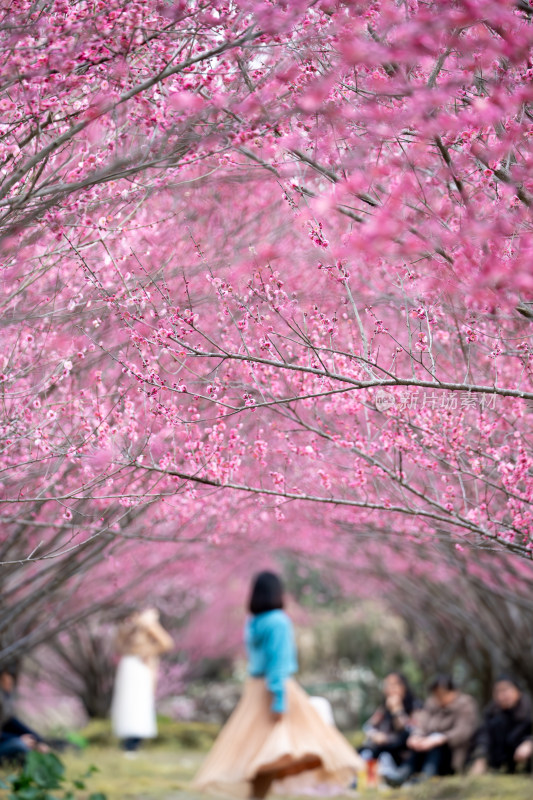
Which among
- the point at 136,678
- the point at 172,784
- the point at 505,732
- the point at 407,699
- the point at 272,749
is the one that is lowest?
the point at 172,784

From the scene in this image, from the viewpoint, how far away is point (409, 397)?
16.6ft

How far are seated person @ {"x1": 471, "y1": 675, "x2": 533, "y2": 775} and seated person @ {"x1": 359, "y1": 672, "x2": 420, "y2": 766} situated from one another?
48.6 inches

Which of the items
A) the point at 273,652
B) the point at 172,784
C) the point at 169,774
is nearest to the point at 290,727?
the point at 273,652

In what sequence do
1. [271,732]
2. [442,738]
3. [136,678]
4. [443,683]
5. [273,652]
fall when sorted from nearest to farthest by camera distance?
[271,732] < [273,652] < [442,738] < [443,683] < [136,678]

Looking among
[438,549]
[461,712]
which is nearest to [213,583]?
[461,712]

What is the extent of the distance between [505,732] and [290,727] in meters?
2.82

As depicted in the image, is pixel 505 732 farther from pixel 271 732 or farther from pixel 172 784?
pixel 172 784

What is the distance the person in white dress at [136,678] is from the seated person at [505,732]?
4935 millimetres

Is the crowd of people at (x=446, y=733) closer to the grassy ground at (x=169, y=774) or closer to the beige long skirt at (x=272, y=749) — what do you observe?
the grassy ground at (x=169, y=774)

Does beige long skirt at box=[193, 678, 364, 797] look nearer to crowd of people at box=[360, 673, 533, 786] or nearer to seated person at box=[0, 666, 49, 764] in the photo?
seated person at box=[0, 666, 49, 764]

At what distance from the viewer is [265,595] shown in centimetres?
826

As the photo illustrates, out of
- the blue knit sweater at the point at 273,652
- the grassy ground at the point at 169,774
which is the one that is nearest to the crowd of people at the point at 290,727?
the blue knit sweater at the point at 273,652

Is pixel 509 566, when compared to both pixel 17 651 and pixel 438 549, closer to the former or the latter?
pixel 438 549

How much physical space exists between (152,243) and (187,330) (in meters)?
1.57
